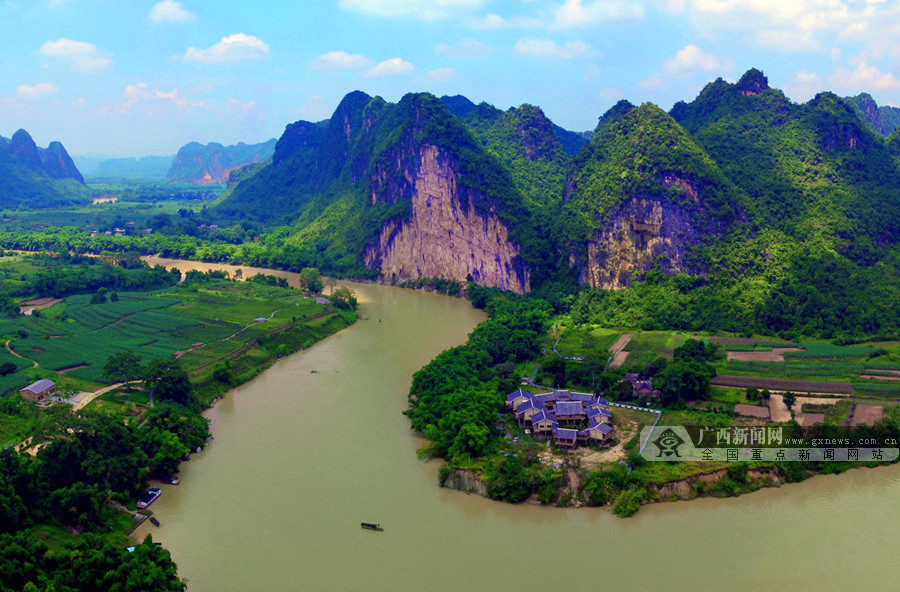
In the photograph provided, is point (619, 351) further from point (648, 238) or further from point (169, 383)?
point (169, 383)

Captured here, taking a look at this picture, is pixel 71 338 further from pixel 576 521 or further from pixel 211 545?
pixel 576 521

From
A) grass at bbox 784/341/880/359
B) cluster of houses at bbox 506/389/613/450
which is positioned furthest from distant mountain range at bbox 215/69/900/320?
cluster of houses at bbox 506/389/613/450

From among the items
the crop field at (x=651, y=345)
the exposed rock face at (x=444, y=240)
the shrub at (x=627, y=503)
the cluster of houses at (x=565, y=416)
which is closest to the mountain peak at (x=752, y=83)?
the exposed rock face at (x=444, y=240)

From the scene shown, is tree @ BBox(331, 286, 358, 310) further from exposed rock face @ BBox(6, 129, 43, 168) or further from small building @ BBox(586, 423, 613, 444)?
exposed rock face @ BBox(6, 129, 43, 168)
